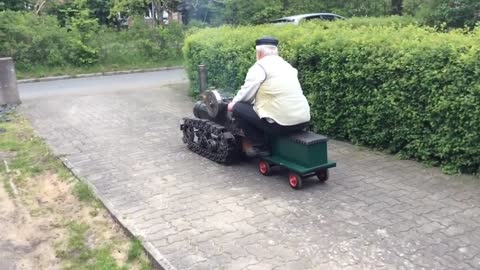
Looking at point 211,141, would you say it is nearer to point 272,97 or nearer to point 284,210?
point 272,97

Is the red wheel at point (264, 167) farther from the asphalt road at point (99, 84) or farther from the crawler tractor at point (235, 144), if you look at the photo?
the asphalt road at point (99, 84)

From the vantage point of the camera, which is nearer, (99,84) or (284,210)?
(284,210)

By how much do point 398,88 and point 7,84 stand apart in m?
8.95

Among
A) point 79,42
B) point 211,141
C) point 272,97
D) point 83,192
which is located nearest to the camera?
point 272,97

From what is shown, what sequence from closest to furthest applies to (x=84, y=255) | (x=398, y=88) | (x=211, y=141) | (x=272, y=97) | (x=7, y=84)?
(x=84, y=255)
(x=272, y=97)
(x=398, y=88)
(x=211, y=141)
(x=7, y=84)

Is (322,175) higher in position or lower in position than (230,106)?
lower

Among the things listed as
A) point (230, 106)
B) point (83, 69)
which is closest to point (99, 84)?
point (83, 69)

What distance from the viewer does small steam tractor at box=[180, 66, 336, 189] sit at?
5.18 m

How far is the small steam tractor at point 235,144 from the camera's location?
5.18 metres

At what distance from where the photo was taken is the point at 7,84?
1158cm

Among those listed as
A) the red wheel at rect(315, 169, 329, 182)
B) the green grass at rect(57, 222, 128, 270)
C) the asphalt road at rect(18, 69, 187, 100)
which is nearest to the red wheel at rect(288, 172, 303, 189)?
the red wheel at rect(315, 169, 329, 182)

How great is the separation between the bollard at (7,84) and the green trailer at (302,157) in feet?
26.6

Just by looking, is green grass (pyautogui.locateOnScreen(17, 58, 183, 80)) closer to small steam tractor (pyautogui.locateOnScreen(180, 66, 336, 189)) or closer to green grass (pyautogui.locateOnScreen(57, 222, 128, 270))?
small steam tractor (pyautogui.locateOnScreen(180, 66, 336, 189))

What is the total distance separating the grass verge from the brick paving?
158mm
